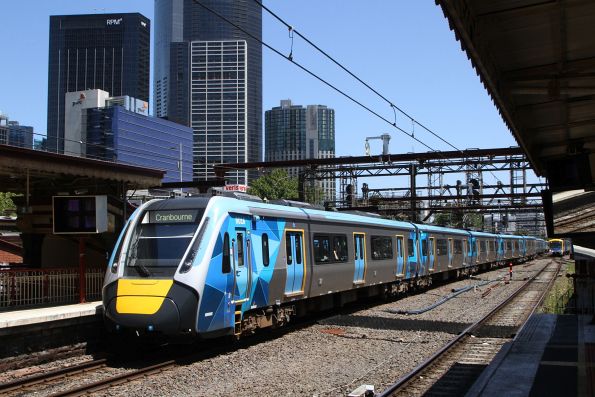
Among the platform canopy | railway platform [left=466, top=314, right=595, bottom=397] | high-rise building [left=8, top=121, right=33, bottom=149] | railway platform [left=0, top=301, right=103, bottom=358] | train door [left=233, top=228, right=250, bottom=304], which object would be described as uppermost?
high-rise building [left=8, top=121, right=33, bottom=149]

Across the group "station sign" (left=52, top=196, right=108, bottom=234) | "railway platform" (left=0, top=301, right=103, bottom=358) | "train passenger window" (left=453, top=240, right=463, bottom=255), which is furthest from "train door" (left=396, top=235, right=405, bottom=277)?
"railway platform" (left=0, top=301, right=103, bottom=358)

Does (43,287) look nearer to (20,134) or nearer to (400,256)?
(400,256)

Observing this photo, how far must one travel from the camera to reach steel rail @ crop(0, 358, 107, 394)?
9.33 meters

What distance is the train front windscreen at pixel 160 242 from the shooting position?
36.4 ft

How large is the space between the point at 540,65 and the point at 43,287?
11.8 m

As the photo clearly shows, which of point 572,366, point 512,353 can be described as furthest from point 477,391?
point 512,353

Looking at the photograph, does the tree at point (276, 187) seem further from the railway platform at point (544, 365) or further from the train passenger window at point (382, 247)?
the railway platform at point (544, 365)

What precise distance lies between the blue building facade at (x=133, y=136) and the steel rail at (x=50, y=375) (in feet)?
356

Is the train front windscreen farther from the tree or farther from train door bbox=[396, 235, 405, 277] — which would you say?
the tree

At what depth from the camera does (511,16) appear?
631 centimetres

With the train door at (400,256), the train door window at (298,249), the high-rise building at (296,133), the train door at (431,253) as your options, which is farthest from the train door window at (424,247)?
the high-rise building at (296,133)

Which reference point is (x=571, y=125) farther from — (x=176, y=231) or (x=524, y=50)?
(x=176, y=231)

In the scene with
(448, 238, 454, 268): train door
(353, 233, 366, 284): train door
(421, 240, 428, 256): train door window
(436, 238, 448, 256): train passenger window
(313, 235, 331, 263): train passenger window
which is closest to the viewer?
(313, 235, 331, 263): train passenger window

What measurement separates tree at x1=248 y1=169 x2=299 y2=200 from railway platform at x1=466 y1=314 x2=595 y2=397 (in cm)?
4806
